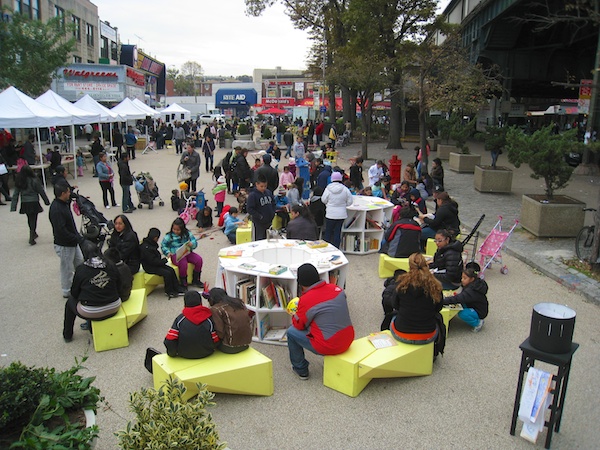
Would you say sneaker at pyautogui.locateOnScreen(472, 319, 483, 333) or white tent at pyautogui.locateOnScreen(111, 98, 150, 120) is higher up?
white tent at pyautogui.locateOnScreen(111, 98, 150, 120)

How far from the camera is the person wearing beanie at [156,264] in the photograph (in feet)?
26.5

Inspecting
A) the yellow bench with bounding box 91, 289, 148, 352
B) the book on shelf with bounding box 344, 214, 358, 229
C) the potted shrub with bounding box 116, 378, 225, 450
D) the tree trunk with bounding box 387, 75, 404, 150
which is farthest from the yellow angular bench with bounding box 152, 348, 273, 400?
the tree trunk with bounding box 387, 75, 404, 150

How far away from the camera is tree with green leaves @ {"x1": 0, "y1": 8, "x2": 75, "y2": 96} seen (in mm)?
24000

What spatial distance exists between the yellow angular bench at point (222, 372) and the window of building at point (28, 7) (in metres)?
33.7

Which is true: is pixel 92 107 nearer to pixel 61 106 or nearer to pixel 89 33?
pixel 61 106

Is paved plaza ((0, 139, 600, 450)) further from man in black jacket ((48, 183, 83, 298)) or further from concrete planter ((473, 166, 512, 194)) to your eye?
concrete planter ((473, 166, 512, 194))

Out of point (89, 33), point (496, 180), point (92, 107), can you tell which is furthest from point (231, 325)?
point (89, 33)

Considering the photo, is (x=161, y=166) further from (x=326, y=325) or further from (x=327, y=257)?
(x=326, y=325)

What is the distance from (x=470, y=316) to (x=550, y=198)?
20.2ft

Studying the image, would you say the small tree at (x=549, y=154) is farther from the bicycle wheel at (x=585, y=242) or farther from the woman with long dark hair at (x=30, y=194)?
the woman with long dark hair at (x=30, y=194)

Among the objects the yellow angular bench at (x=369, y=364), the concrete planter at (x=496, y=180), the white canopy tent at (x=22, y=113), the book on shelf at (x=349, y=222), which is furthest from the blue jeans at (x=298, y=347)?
the white canopy tent at (x=22, y=113)

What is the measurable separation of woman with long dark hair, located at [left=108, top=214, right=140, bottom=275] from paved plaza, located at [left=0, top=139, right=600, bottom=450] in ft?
2.31

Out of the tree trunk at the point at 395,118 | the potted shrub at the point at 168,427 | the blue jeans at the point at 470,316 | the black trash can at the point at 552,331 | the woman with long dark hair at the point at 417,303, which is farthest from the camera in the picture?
the tree trunk at the point at 395,118

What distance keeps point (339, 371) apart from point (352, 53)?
2382cm
